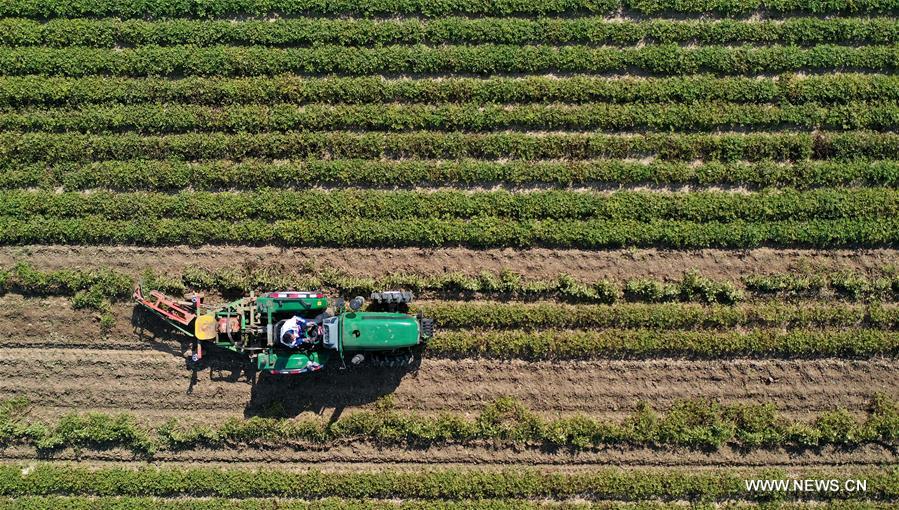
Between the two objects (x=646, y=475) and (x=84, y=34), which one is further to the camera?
(x=84, y=34)

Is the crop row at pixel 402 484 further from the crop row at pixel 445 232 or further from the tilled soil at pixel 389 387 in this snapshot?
the crop row at pixel 445 232

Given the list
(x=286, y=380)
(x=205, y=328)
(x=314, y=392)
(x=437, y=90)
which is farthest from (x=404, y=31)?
(x=314, y=392)

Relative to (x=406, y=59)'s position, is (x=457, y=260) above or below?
below

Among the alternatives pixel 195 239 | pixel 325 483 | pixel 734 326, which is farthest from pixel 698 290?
pixel 195 239

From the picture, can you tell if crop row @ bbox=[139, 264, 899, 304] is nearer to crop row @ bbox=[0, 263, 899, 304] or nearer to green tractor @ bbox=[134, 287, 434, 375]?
crop row @ bbox=[0, 263, 899, 304]

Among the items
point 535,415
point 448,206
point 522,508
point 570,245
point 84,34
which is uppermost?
point 84,34

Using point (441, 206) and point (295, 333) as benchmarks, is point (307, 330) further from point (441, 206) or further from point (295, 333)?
point (441, 206)

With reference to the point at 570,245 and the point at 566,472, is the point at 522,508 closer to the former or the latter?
the point at 566,472

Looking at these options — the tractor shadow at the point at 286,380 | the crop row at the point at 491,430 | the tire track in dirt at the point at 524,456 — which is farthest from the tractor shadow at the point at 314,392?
the tire track in dirt at the point at 524,456
